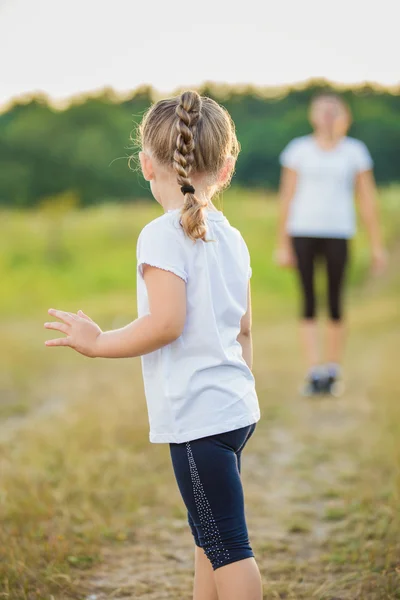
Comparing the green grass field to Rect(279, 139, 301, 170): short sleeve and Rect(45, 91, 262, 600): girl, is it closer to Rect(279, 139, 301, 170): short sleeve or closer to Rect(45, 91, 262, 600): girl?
Rect(45, 91, 262, 600): girl

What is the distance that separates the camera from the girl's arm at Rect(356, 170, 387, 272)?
571 cm

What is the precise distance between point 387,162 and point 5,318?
6007mm

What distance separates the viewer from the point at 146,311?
6.77ft

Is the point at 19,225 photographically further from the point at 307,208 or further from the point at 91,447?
the point at 91,447

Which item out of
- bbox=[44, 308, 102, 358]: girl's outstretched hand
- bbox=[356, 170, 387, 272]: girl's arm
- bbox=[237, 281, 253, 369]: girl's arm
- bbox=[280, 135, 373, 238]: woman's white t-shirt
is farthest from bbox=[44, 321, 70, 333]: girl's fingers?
bbox=[356, 170, 387, 272]: girl's arm

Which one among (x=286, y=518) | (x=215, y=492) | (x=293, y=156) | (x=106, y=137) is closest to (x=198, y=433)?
(x=215, y=492)

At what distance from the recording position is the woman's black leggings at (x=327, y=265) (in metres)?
5.65

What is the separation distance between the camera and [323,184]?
18.3 ft

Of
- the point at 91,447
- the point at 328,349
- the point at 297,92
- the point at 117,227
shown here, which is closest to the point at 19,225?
the point at 117,227

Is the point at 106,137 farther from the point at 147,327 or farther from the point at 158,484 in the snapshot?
the point at 147,327

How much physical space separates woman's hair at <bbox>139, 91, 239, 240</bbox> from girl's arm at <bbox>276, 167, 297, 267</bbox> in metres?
3.68

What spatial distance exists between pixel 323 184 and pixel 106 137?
776 centimetres

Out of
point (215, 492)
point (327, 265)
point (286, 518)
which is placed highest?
point (327, 265)

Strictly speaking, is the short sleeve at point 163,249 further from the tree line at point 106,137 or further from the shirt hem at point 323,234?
the tree line at point 106,137
